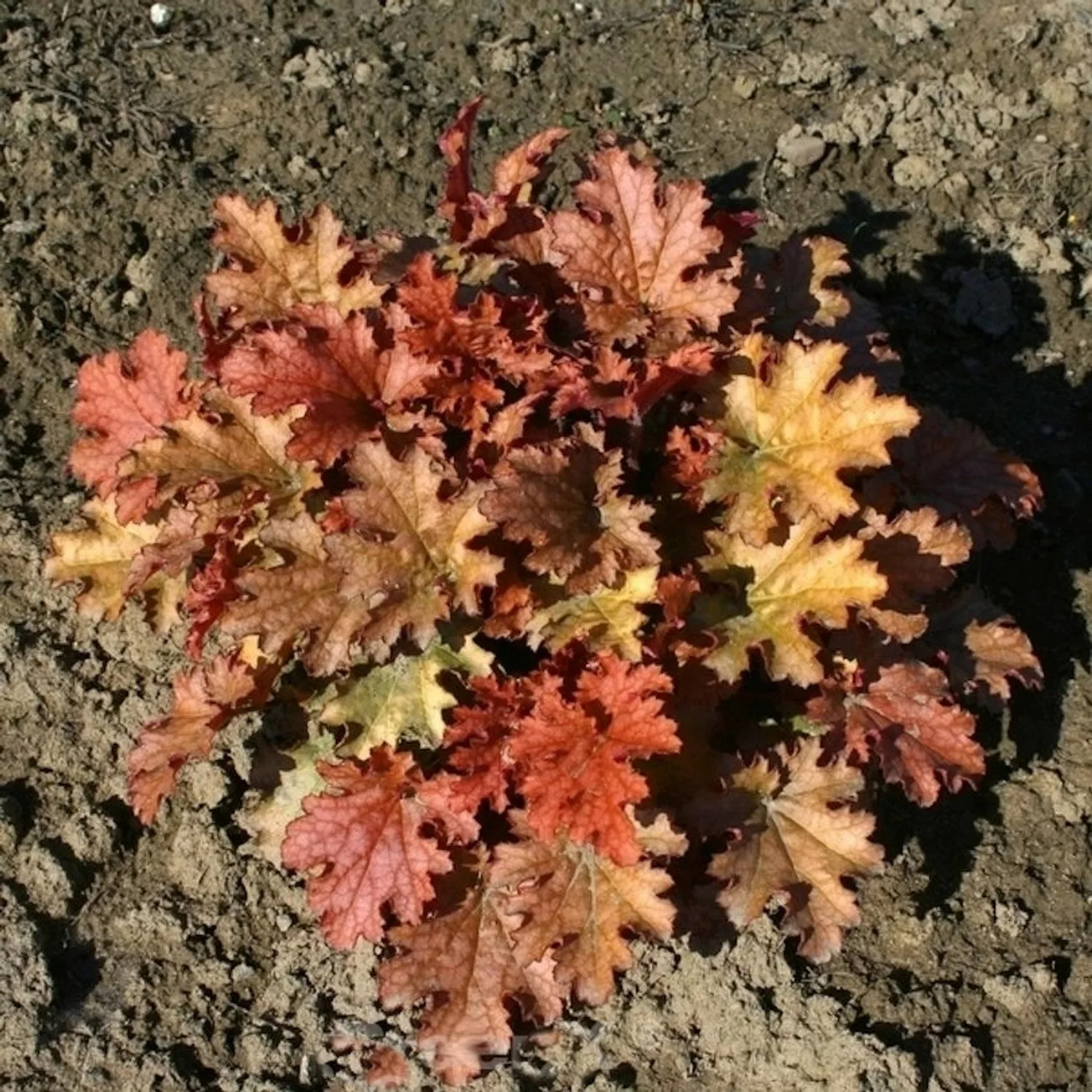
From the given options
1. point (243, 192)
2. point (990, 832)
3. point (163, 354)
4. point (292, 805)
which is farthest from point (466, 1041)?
point (243, 192)

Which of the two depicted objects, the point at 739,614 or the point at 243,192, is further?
the point at 243,192

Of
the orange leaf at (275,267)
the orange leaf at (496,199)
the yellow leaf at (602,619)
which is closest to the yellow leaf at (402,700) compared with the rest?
the yellow leaf at (602,619)

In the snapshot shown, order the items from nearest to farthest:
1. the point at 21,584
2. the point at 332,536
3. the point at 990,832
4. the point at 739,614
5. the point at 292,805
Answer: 1. the point at 332,536
2. the point at 739,614
3. the point at 292,805
4. the point at 990,832
5. the point at 21,584

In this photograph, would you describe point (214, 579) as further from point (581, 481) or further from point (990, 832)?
point (990, 832)

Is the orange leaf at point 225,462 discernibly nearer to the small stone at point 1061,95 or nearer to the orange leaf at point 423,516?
the orange leaf at point 423,516

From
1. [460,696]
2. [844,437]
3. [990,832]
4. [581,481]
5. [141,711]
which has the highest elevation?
[844,437]

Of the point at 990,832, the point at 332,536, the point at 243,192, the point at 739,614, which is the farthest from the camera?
the point at 243,192

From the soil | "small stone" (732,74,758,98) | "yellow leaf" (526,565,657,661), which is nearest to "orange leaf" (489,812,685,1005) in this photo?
the soil

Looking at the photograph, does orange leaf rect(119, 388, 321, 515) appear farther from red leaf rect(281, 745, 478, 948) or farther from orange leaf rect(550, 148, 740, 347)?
orange leaf rect(550, 148, 740, 347)
